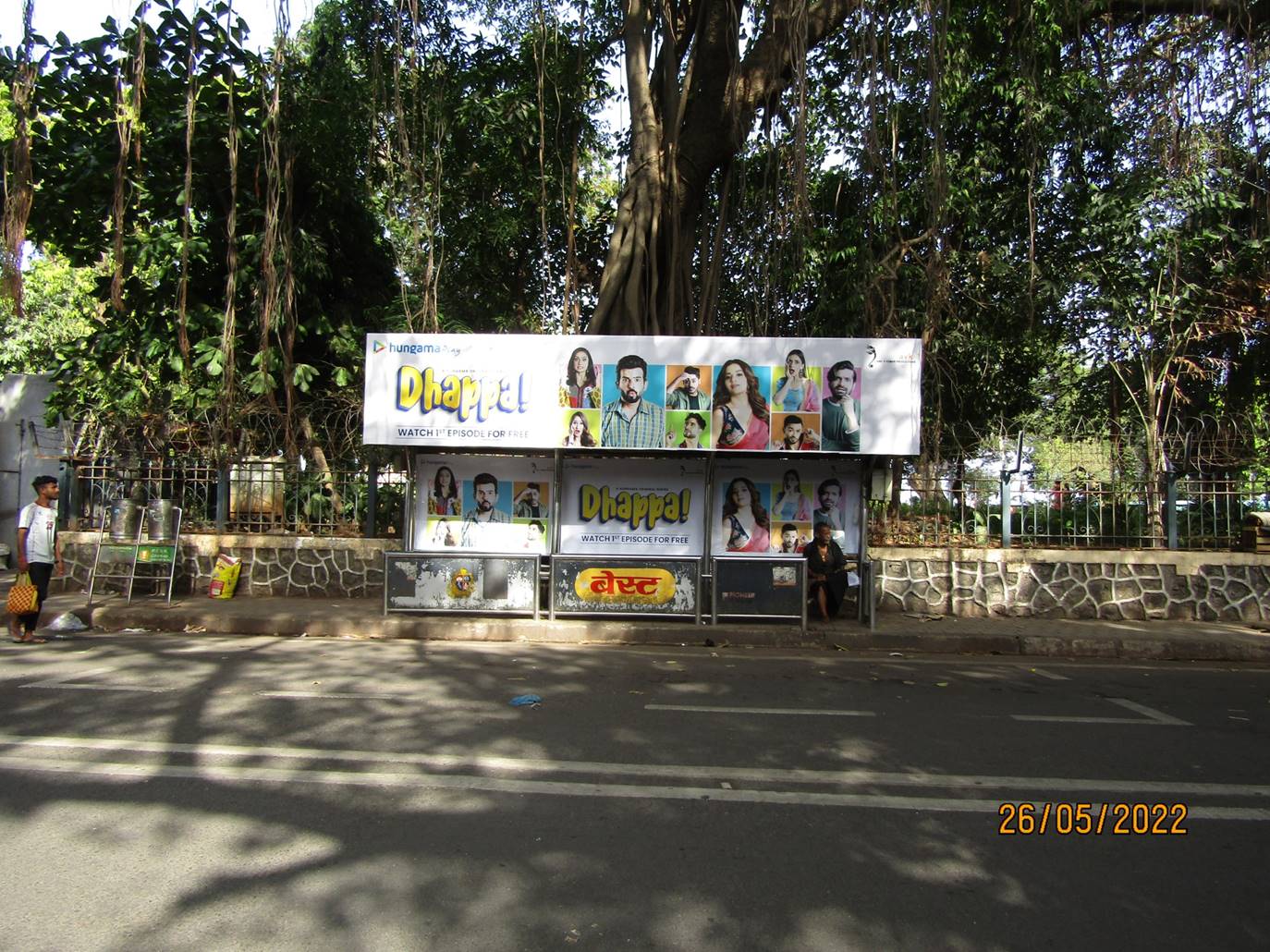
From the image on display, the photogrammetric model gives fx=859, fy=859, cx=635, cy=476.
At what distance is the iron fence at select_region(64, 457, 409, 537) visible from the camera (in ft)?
39.5

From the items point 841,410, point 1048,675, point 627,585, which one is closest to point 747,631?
point 627,585

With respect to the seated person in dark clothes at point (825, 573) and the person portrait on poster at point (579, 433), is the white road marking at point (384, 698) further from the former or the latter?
the seated person in dark clothes at point (825, 573)

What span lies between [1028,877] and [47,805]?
14.7ft

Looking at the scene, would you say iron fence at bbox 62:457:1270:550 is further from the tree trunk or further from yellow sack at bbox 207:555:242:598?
the tree trunk

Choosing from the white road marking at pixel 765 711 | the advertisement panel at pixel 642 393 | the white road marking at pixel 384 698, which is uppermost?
the advertisement panel at pixel 642 393

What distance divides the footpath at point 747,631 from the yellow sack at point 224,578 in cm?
98

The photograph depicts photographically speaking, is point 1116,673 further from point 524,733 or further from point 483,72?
point 483,72

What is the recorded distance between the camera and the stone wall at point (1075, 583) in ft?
35.5

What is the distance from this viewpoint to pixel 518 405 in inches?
391

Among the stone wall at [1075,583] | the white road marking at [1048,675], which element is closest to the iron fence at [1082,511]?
the stone wall at [1075,583]

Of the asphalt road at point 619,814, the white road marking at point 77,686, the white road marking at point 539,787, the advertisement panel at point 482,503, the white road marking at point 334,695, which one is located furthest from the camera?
the advertisement panel at point 482,503

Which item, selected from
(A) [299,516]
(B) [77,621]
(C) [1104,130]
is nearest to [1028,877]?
(B) [77,621]

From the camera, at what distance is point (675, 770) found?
15.8 feet

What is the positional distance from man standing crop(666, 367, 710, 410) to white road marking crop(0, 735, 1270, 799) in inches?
219
